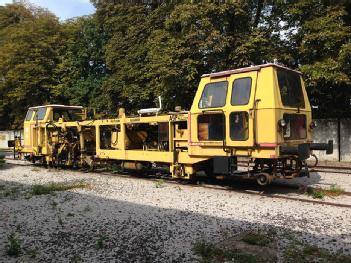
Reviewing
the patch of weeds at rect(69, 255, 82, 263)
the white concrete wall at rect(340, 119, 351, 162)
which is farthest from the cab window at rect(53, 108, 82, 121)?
the patch of weeds at rect(69, 255, 82, 263)

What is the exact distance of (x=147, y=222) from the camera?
761 cm

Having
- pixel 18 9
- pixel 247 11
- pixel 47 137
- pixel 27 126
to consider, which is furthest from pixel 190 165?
pixel 18 9

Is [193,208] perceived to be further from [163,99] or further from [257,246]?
[163,99]

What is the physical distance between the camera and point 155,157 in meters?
12.5

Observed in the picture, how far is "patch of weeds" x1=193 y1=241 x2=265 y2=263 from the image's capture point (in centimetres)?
551

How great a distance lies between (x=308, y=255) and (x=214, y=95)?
553 cm

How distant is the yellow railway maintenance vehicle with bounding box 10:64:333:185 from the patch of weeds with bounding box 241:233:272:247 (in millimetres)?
3167

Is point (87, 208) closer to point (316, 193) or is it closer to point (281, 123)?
point (281, 123)

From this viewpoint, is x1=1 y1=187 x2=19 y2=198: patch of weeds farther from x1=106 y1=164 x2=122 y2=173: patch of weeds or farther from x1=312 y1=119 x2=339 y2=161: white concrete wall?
x1=312 y1=119 x2=339 y2=161: white concrete wall

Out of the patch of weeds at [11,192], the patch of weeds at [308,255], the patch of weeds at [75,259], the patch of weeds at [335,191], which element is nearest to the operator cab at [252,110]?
the patch of weeds at [335,191]

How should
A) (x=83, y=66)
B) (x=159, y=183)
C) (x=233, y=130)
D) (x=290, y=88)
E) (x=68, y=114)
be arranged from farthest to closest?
(x=83, y=66) → (x=68, y=114) → (x=159, y=183) → (x=290, y=88) → (x=233, y=130)

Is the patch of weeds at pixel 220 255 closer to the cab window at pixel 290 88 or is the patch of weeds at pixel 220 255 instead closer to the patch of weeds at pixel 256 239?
the patch of weeds at pixel 256 239

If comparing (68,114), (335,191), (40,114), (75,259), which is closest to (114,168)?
(68,114)

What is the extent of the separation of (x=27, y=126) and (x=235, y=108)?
11863mm
